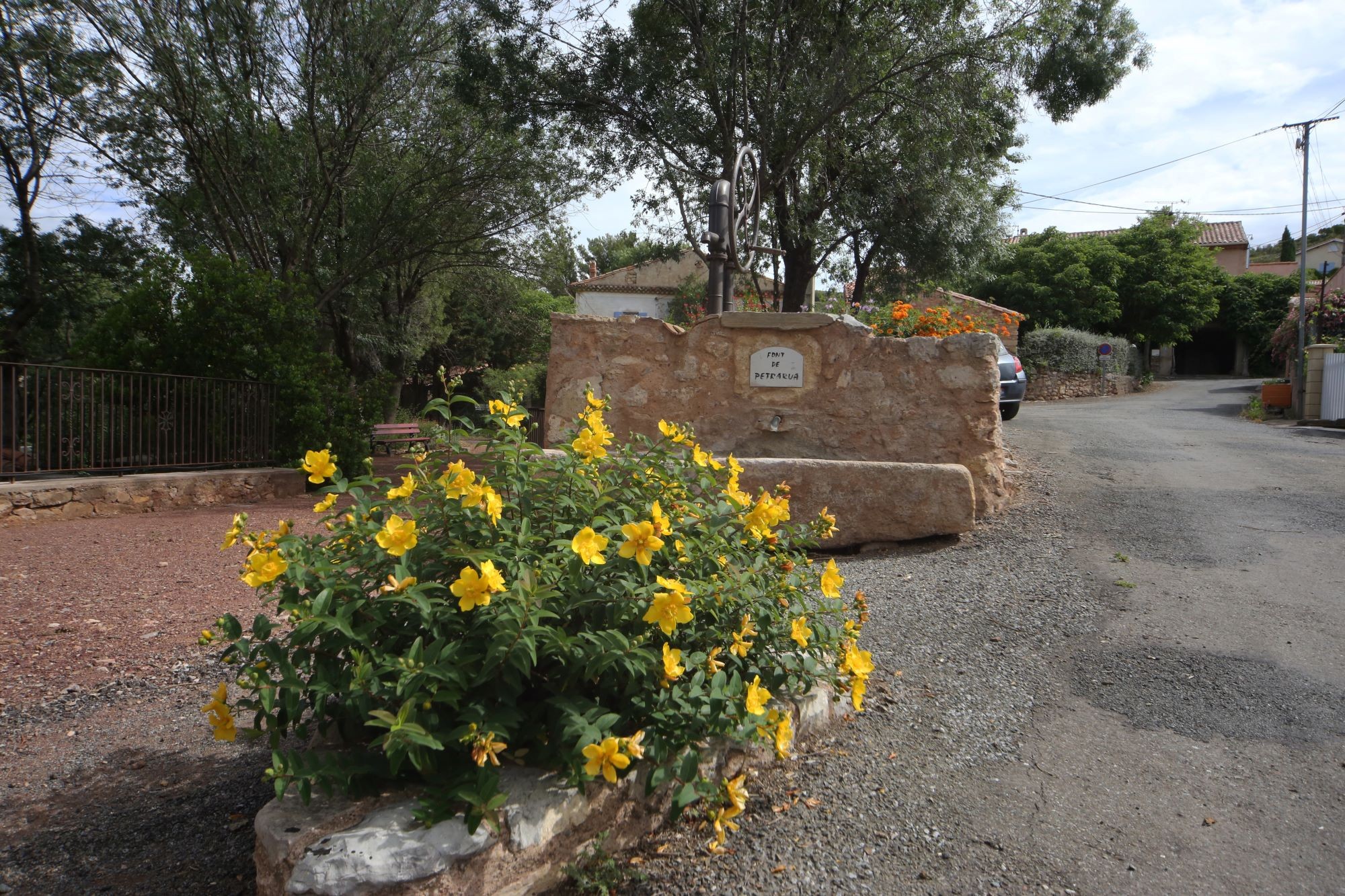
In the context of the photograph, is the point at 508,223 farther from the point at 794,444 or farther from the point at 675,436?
the point at 675,436

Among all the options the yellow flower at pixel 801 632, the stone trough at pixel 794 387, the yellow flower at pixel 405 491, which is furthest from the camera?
the stone trough at pixel 794 387

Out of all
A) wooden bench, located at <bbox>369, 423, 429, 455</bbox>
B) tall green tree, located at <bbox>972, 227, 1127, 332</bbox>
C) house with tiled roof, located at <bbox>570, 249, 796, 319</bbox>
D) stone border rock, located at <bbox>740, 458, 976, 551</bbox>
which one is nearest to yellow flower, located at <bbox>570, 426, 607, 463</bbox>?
stone border rock, located at <bbox>740, 458, 976, 551</bbox>

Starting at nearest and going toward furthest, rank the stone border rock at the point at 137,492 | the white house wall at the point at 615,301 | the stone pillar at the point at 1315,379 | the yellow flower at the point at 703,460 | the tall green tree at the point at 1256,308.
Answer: the yellow flower at the point at 703,460 → the stone border rock at the point at 137,492 → the stone pillar at the point at 1315,379 → the tall green tree at the point at 1256,308 → the white house wall at the point at 615,301

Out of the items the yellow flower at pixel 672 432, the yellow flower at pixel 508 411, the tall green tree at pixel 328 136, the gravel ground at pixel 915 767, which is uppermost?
the tall green tree at pixel 328 136

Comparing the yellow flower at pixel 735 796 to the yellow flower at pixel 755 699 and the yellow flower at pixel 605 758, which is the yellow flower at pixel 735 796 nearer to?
the yellow flower at pixel 755 699

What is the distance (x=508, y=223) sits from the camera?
1458cm

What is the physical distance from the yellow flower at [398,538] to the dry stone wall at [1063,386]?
936 inches

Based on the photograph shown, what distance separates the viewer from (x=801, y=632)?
2514 millimetres

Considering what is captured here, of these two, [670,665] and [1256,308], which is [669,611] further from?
[1256,308]

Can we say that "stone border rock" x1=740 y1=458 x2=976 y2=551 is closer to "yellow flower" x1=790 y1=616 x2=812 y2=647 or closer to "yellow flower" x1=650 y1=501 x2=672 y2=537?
"yellow flower" x1=790 y1=616 x2=812 y2=647

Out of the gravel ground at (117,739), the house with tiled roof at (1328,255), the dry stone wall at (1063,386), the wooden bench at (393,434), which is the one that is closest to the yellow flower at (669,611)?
the gravel ground at (117,739)

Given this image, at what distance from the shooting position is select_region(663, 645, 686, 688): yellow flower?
2.10 m

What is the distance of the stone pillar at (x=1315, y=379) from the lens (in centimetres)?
1564

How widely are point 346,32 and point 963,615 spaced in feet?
35.9
